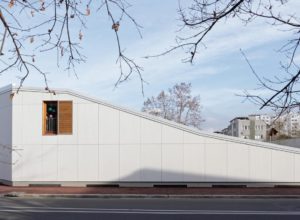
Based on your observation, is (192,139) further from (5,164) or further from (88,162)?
(5,164)

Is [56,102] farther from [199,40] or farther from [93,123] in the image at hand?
[199,40]

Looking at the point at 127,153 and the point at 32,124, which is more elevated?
the point at 32,124

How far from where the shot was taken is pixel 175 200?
75.7 feet

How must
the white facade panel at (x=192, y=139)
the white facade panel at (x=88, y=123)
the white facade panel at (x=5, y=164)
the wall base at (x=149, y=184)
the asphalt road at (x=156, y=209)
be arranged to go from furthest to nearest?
1. the white facade panel at (x=5, y=164)
2. the white facade panel at (x=88, y=123)
3. the white facade panel at (x=192, y=139)
4. the wall base at (x=149, y=184)
5. the asphalt road at (x=156, y=209)

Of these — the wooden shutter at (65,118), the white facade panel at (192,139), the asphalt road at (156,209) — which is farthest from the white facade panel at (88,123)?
the asphalt road at (156,209)

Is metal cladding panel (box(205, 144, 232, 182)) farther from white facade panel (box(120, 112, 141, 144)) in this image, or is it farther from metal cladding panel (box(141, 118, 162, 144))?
white facade panel (box(120, 112, 141, 144))

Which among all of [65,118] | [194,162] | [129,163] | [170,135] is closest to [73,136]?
[65,118]

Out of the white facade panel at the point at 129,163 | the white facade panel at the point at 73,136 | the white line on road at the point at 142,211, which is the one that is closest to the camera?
the white line on road at the point at 142,211

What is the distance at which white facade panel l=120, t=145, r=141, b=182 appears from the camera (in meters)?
30.8

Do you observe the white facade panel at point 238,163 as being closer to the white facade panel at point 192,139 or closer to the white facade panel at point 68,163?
the white facade panel at point 192,139

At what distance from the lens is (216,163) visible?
30281mm

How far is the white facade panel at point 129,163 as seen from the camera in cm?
3084

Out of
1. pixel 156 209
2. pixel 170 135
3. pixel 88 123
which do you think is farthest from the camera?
pixel 88 123

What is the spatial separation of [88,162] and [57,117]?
321cm
